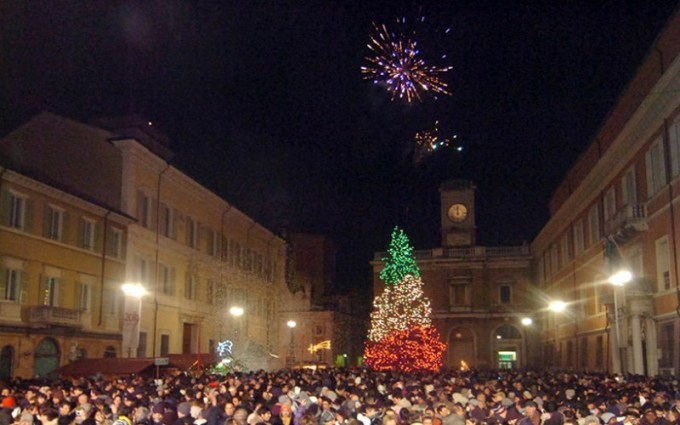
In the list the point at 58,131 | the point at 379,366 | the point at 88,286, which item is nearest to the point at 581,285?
the point at 379,366

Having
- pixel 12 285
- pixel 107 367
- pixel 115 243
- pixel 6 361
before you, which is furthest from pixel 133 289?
pixel 107 367

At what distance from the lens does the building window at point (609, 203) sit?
119 ft

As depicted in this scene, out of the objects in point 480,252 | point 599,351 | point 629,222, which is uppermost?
point 480,252

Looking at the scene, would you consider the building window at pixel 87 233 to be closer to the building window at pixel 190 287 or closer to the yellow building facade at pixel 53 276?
the yellow building facade at pixel 53 276

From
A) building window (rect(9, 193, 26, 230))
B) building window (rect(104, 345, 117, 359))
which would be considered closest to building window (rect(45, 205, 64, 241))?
building window (rect(9, 193, 26, 230))

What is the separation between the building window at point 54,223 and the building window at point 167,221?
10281 millimetres

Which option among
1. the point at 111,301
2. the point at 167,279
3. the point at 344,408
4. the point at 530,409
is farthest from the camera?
the point at 167,279

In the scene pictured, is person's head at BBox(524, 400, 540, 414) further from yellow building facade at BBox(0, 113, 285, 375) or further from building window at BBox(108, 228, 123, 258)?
building window at BBox(108, 228, 123, 258)

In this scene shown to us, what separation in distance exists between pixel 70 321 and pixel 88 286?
3124 millimetres

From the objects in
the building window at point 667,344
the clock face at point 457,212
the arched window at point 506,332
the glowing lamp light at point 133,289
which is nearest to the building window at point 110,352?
the glowing lamp light at point 133,289

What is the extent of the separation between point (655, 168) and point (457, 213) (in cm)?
4148

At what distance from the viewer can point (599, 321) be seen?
3894cm

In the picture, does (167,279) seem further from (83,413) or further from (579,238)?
(83,413)

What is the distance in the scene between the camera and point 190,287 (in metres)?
47.1
